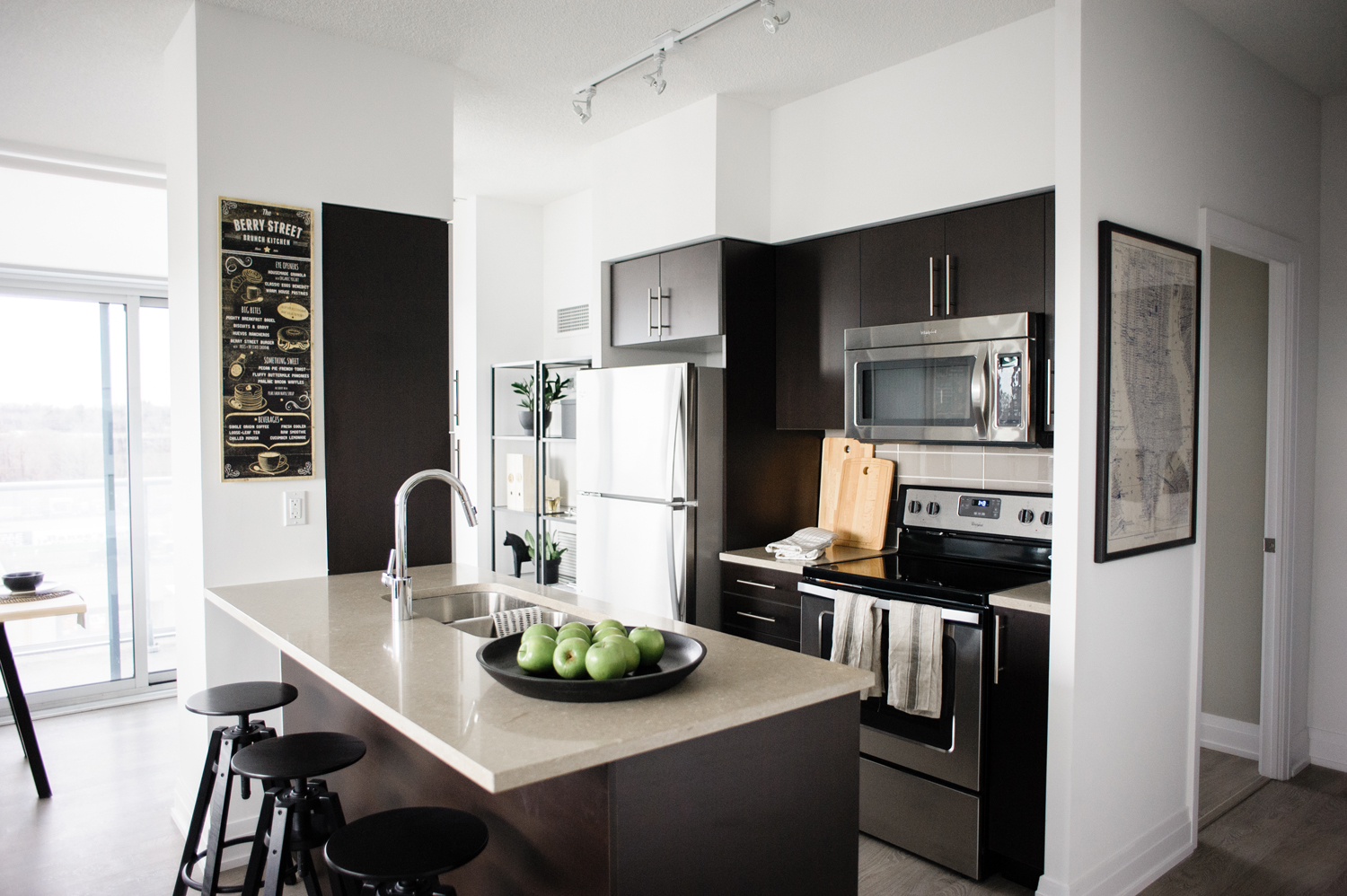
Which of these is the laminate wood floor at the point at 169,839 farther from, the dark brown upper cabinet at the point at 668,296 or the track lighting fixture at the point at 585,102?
the track lighting fixture at the point at 585,102

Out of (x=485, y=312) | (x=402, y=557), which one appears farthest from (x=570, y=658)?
(x=485, y=312)

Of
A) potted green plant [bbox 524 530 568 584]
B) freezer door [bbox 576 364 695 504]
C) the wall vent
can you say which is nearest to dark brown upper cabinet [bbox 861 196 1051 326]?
freezer door [bbox 576 364 695 504]

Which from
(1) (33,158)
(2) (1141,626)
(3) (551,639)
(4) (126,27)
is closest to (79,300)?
(1) (33,158)

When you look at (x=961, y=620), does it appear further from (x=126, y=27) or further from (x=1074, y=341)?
(x=126, y=27)

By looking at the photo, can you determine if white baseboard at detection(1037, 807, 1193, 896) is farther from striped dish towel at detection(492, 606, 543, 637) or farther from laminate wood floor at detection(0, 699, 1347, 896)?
striped dish towel at detection(492, 606, 543, 637)

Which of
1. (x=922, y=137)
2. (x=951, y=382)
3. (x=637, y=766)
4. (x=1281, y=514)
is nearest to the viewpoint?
(x=637, y=766)

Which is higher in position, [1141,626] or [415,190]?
[415,190]

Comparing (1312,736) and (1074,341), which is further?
(1312,736)

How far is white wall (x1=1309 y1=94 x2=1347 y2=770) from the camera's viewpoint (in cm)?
341

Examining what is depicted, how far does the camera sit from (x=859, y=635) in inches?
A: 110

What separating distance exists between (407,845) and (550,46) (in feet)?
8.45

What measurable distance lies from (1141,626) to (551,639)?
6.35ft

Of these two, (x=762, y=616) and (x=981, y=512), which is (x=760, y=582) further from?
(x=981, y=512)

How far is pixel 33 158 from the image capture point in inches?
148
